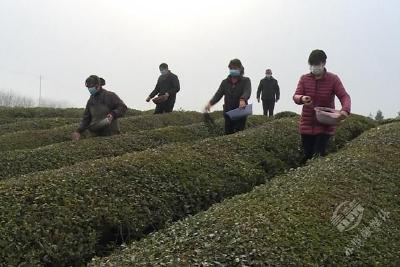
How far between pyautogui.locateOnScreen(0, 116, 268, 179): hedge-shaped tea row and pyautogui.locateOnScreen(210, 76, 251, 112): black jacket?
2.29 meters

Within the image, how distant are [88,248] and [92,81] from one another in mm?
6894

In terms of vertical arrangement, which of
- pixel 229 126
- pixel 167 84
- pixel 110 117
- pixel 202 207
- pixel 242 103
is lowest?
pixel 202 207

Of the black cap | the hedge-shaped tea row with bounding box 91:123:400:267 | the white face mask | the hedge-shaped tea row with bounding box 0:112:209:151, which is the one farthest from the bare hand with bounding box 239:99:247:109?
the hedge-shaped tea row with bounding box 0:112:209:151

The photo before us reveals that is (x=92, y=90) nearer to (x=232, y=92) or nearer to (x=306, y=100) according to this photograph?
(x=232, y=92)

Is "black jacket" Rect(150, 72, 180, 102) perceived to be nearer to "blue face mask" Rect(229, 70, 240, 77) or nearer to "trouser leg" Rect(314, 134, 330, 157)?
"blue face mask" Rect(229, 70, 240, 77)

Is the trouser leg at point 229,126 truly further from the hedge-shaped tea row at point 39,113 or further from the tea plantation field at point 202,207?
the hedge-shaped tea row at point 39,113

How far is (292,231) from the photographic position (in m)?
6.54

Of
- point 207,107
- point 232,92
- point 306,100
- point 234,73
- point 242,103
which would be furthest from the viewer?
point 207,107

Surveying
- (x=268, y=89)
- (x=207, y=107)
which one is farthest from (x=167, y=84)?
(x=207, y=107)

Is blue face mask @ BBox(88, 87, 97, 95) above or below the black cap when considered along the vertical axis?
below

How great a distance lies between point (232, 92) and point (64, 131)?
7.12m

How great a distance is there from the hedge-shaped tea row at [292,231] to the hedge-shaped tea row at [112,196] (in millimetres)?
910

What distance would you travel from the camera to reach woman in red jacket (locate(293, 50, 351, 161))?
1057 cm

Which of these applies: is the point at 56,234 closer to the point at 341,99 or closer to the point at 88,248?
the point at 88,248
